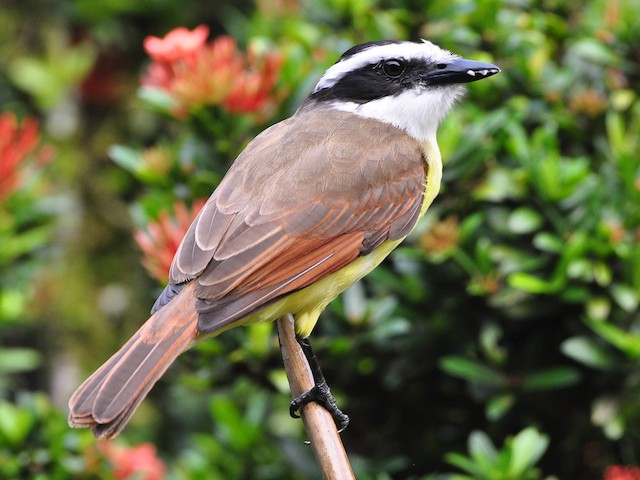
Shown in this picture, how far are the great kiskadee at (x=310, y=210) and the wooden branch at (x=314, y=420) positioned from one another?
12 cm

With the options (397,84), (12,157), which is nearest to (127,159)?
(12,157)

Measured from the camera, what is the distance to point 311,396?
9.61 ft

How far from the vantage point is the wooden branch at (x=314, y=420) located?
2383mm

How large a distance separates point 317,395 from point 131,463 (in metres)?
1.02

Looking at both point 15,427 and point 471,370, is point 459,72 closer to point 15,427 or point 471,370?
point 471,370

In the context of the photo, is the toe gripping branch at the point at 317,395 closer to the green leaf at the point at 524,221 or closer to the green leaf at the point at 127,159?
the green leaf at the point at 524,221

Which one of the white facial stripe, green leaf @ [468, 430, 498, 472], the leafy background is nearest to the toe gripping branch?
the leafy background

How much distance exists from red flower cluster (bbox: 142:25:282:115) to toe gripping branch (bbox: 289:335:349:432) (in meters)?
0.96

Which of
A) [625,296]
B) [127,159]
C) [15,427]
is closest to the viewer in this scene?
[625,296]

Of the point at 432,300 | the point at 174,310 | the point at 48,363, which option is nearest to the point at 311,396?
the point at 174,310

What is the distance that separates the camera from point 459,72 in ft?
10.9

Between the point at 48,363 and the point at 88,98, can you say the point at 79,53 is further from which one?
the point at 48,363

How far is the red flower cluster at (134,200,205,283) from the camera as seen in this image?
3.41m

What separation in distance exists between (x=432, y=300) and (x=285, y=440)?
73cm
